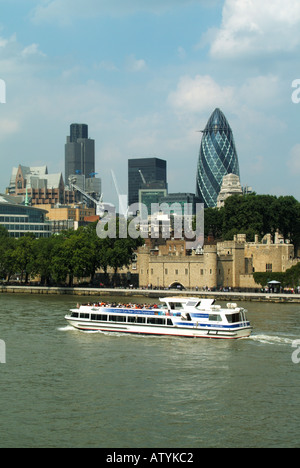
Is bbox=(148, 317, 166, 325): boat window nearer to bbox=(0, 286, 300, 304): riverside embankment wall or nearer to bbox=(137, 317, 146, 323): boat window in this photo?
bbox=(137, 317, 146, 323): boat window

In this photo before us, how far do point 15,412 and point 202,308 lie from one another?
77.2ft

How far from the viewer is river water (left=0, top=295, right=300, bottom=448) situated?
26578 millimetres

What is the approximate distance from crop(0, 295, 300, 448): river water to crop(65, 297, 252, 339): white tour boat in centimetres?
126

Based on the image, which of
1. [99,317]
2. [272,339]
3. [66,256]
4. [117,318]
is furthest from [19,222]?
[272,339]

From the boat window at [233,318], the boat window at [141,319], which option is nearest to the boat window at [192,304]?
the boat window at [233,318]

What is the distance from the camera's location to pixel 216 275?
3499 inches

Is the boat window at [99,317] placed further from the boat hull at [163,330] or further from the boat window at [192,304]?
the boat window at [192,304]

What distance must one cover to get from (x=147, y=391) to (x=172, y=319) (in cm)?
1801

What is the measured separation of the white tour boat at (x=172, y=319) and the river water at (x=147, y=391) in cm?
126

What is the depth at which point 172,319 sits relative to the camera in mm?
50812

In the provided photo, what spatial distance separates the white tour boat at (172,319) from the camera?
162ft

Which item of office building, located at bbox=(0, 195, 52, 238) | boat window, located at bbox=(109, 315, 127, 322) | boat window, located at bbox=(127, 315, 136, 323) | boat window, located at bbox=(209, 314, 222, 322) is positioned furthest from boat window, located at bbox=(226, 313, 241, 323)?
office building, located at bbox=(0, 195, 52, 238)

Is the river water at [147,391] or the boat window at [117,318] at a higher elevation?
the boat window at [117,318]

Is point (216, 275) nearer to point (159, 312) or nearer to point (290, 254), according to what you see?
point (290, 254)
